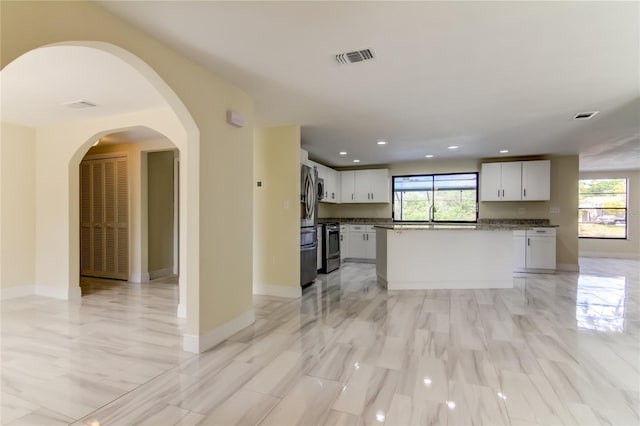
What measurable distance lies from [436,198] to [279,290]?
482cm

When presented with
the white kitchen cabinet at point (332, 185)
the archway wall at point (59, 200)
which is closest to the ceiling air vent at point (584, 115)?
the white kitchen cabinet at point (332, 185)

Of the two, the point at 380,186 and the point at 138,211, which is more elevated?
the point at 380,186

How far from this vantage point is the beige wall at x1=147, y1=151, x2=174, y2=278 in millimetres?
5684

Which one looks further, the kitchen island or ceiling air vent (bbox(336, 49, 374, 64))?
the kitchen island

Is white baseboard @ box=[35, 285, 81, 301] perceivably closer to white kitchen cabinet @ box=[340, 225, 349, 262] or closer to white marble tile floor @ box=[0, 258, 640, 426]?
white marble tile floor @ box=[0, 258, 640, 426]

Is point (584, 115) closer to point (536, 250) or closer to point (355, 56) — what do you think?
point (536, 250)

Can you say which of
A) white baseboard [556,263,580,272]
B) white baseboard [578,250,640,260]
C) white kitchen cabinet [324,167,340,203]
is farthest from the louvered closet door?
white baseboard [578,250,640,260]

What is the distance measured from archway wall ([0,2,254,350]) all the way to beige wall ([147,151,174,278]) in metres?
2.59

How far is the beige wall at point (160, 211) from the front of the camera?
568cm

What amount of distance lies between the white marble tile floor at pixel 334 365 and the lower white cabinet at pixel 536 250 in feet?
7.19

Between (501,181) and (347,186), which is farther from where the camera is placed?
(347,186)

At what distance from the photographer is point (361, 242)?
24.9 ft

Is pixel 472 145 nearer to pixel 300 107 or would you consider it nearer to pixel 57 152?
pixel 300 107

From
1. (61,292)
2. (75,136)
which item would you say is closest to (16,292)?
(61,292)
